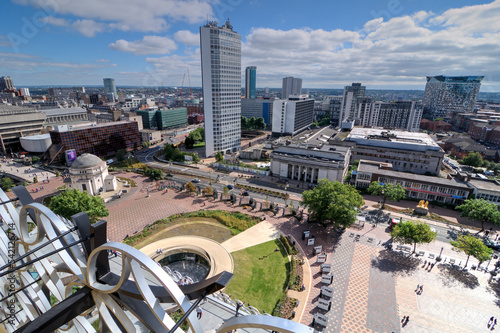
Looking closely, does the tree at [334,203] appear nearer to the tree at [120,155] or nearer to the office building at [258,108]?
the tree at [120,155]

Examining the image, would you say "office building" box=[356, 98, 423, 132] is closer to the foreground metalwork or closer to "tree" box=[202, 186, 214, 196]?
"tree" box=[202, 186, 214, 196]

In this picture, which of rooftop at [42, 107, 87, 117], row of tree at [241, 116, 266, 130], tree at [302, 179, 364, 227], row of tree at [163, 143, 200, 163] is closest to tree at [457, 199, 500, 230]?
tree at [302, 179, 364, 227]

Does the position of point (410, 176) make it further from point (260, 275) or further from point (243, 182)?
point (260, 275)

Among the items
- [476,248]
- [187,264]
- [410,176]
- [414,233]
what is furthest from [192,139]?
[476,248]

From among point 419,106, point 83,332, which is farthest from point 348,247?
point 419,106

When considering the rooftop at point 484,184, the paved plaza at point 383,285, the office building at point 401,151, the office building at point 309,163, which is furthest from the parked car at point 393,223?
the office building at point 401,151
